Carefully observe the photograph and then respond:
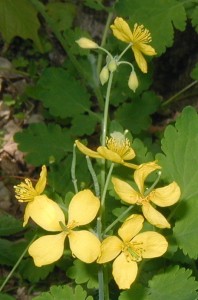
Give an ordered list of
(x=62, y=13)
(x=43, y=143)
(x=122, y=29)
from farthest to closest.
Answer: (x=62, y=13)
(x=43, y=143)
(x=122, y=29)

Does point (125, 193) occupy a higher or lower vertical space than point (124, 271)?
higher

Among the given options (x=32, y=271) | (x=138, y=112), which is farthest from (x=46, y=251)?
(x=138, y=112)

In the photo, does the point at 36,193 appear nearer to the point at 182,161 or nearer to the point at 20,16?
the point at 182,161

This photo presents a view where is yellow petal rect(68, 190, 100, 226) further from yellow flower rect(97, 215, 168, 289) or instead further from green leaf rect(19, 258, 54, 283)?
green leaf rect(19, 258, 54, 283)

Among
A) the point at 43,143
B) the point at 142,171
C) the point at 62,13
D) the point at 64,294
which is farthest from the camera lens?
the point at 62,13

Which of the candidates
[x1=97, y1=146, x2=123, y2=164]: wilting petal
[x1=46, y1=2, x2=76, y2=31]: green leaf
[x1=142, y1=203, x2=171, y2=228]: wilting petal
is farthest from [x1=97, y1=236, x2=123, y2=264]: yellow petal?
[x1=46, y1=2, x2=76, y2=31]: green leaf

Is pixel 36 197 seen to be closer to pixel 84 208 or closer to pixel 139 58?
pixel 84 208

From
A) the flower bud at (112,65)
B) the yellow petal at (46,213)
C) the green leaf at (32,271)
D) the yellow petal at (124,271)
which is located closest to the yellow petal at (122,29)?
the flower bud at (112,65)

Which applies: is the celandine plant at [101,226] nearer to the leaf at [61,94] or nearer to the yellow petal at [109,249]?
the yellow petal at [109,249]
